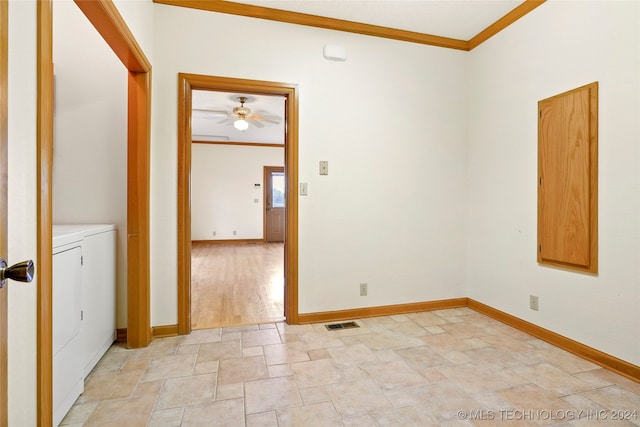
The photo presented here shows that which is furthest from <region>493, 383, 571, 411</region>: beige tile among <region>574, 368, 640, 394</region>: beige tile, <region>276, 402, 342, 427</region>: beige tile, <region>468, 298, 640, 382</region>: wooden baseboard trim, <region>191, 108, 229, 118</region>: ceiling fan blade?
<region>191, 108, 229, 118</region>: ceiling fan blade

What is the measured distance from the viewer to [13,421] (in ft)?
3.08

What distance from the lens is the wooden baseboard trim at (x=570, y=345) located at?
1954 millimetres

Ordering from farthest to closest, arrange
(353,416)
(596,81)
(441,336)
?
(441,336), (596,81), (353,416)

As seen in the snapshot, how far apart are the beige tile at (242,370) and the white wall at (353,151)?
0.74m

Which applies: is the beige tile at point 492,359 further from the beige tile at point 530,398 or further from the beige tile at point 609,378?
the beige tile at point 609,378

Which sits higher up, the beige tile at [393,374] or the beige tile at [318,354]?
the beige tile at [318,354]

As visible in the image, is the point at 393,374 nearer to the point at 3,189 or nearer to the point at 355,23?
the point at 3,189

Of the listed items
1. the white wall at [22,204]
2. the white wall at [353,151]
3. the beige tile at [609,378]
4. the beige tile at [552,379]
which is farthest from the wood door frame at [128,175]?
the beige tile at [609,378]

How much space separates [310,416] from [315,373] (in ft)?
1.34

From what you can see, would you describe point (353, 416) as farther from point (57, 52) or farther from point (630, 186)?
point (57, 52)

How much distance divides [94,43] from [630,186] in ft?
12.2

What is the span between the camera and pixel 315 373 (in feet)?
6.50

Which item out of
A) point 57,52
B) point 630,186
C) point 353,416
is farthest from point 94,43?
point 630,186

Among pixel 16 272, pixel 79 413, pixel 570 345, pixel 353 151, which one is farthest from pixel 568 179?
pixel 79 413
